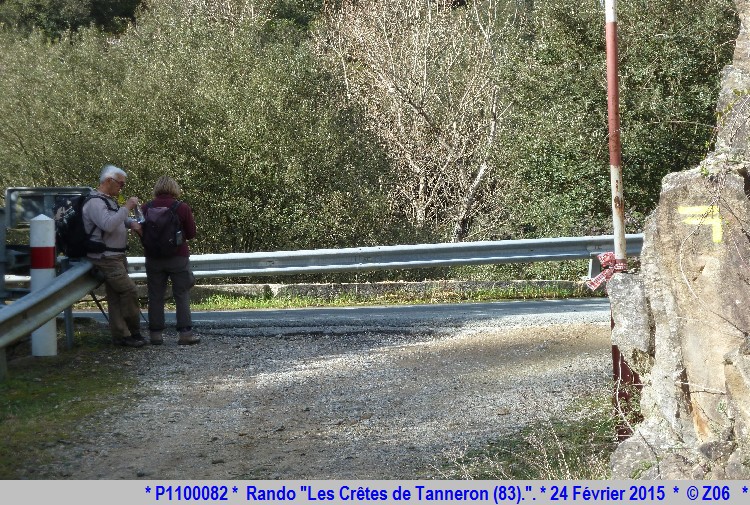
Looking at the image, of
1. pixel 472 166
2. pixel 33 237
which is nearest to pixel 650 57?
pixel 472 166

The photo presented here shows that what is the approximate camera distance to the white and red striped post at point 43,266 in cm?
885

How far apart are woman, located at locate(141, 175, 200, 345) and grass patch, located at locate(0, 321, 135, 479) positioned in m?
0.54

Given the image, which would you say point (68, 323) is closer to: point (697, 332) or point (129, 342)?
point (129, 342)

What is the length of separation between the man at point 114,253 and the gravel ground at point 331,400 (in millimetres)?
297

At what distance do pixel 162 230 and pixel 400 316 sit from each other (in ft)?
9.93

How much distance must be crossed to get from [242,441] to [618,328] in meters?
2.47

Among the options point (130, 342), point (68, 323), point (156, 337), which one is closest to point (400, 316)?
point (156, 337)

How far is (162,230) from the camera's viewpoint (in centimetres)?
984

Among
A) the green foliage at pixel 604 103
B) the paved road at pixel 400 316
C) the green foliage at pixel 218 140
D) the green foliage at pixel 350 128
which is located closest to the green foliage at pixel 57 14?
the green foliage at pixel 350 128

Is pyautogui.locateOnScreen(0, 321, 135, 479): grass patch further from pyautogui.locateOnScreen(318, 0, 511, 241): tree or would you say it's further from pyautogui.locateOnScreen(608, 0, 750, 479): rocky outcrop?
pyautogui.locateOnScreen(318, 0, 511, 241): tree

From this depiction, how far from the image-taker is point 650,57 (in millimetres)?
20234

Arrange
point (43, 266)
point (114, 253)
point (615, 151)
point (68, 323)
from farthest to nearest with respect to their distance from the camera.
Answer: point (114, 253) < point (68, 323) < point (43, 266) < point (615, 151)

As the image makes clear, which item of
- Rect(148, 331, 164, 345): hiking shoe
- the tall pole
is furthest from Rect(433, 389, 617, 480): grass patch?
Rect(148, 331, 164, 345): hiking shoe
